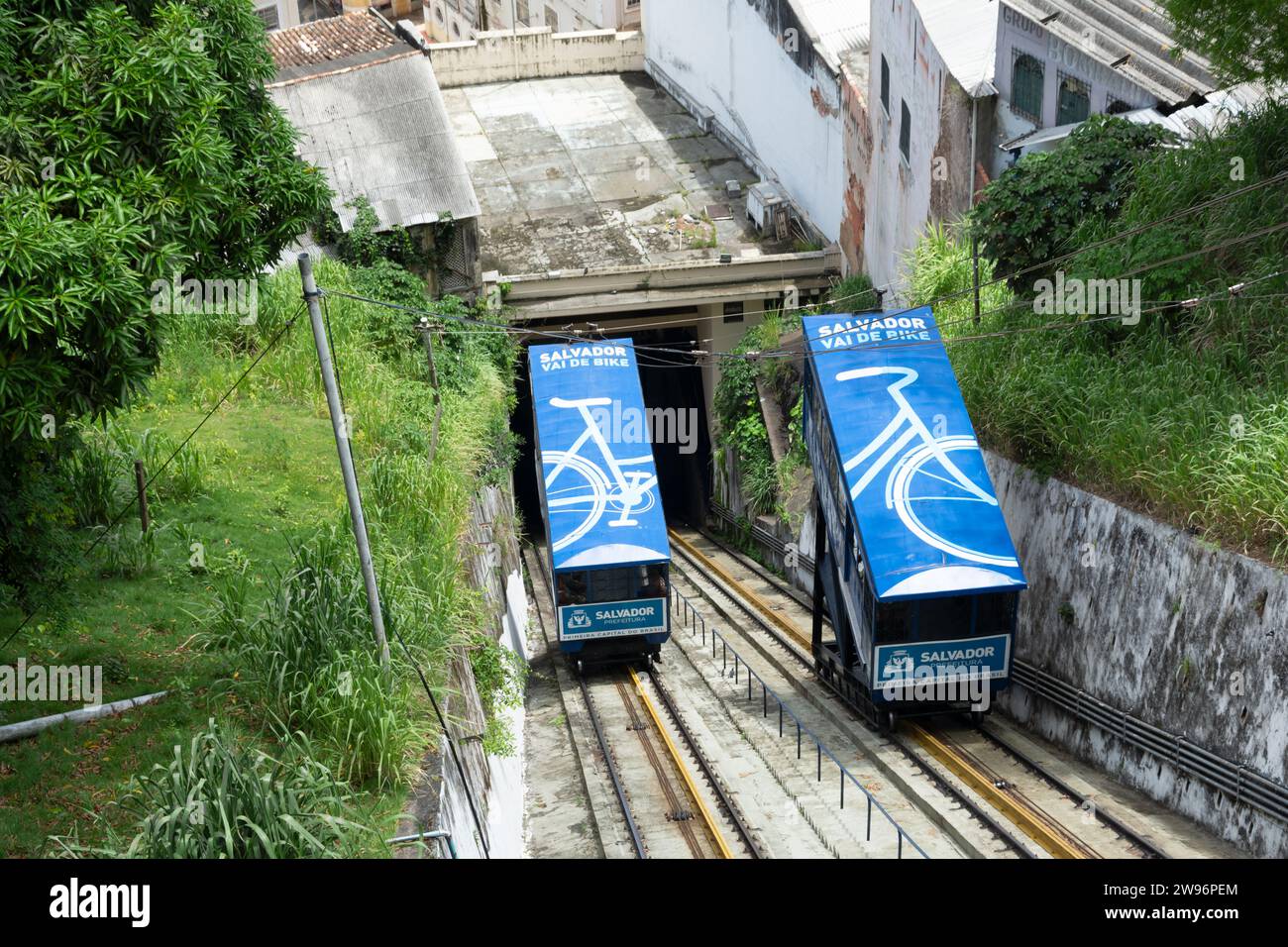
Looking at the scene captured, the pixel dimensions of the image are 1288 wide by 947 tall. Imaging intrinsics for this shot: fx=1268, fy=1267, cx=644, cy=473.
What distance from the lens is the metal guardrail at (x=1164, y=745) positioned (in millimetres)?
12984

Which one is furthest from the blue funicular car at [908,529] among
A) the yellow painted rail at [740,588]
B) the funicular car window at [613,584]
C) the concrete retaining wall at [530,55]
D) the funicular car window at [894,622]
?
the concrete retaining wall at [530,55]

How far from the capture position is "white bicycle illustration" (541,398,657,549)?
A: 2216cm

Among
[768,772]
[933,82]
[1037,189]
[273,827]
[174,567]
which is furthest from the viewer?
[933,82]

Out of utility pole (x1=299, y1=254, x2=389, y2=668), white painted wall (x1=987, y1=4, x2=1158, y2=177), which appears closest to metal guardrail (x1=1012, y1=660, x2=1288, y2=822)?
utility pole (x1=299, y1=254, x2=389, y2=668)

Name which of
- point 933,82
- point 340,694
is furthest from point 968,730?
point 933,82

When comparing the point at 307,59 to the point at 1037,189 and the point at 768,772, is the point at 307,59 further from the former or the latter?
the point at 768,772

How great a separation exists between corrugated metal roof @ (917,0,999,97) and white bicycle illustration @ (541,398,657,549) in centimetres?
984

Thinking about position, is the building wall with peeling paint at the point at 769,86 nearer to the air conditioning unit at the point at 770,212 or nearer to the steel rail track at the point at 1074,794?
the air conditioning unit at the point at 770,212

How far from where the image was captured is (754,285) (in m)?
32.7

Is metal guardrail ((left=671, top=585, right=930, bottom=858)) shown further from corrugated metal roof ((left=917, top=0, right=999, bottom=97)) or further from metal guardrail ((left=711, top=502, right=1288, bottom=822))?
corrugated metal roof ((left=917, top=0, right=999, bottom=97))

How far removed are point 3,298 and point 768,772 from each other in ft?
41.1

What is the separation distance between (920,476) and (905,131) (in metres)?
12.5

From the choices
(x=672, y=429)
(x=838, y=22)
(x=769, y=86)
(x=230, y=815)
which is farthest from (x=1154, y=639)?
(x=672, y=429)

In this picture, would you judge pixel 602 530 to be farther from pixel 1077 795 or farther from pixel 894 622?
pixel 1077 795
